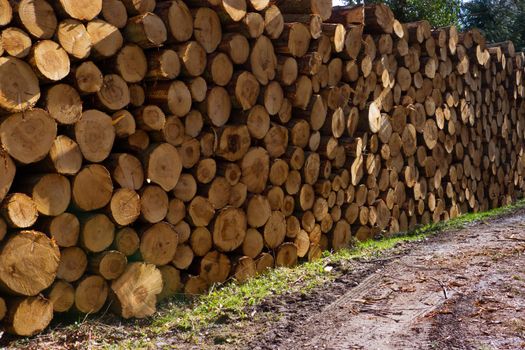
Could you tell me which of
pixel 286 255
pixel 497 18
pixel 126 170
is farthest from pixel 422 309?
pixel 497 18

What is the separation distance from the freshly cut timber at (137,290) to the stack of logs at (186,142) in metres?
0.01

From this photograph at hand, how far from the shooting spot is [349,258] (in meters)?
5.84

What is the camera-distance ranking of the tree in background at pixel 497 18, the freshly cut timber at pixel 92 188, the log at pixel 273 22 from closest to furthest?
the freshly cut timber at pixel 92 188
the log at pixel 273 22
the tree in background at pixel 497 18

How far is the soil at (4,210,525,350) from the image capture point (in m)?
3.89

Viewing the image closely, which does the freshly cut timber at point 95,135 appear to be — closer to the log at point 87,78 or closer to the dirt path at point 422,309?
the log at point 87,78

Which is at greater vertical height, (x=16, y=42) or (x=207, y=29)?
(x=207, y=29)

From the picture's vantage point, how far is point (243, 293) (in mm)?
4820

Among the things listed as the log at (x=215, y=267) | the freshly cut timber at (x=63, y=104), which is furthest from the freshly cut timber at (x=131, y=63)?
the log at (x=215, y=267)

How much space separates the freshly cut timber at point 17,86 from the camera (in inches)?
140

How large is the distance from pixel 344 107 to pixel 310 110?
27.6 inches

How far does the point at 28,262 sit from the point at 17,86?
0.95m

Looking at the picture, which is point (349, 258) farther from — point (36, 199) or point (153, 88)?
point (36, 199)

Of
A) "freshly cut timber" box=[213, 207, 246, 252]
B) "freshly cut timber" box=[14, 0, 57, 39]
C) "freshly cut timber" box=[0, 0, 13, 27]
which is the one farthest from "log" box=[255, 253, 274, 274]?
"freshly cut timber" box=[0, 0, 13, 27]

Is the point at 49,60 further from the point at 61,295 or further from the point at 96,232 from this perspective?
the point at 61,295
